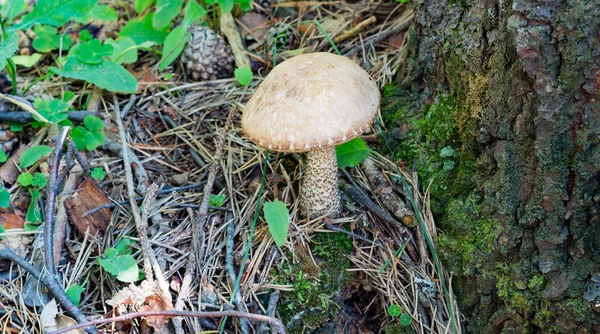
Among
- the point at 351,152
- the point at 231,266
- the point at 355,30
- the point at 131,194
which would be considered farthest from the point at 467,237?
the point at 131,194

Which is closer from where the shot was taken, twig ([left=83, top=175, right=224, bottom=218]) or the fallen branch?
the fallen branch

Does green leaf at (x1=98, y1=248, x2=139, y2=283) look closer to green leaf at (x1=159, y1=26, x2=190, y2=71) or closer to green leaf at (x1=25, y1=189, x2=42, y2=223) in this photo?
green leaf at (x1=25, y1=189, x2=42, y2=223)

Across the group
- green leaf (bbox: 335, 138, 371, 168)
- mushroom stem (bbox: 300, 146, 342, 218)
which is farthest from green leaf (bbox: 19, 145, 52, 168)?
green leaf (bbox: 335, 138, 371, 168)

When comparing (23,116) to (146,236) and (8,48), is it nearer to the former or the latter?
(8,48)

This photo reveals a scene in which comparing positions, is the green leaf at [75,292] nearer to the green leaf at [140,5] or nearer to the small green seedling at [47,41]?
the small green seedling at [47,41]

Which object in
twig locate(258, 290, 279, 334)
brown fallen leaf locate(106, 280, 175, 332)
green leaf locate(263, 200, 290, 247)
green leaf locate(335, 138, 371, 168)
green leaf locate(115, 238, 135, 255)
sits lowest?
twig locate(258, 290, 279, 334)

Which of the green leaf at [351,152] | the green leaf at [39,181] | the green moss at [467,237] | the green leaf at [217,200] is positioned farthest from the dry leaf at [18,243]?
the green moss at [467,237]
